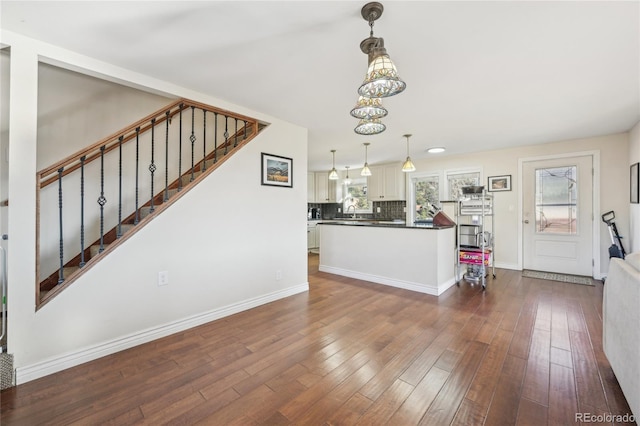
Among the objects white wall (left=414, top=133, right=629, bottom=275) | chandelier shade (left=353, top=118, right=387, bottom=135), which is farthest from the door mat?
chandelier shade (left=353, top=118, right=387, bottom=135)

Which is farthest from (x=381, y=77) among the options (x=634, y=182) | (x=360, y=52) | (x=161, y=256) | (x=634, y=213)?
(x=634, y=213)

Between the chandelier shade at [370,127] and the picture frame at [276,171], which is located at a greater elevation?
the chandelier shade at [370,127]

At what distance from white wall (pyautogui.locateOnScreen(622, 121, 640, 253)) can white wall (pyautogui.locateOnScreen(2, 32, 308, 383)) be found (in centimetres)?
421

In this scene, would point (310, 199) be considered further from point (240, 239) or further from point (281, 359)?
point (281, 359)

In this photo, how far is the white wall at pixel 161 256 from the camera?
1789 millimetres

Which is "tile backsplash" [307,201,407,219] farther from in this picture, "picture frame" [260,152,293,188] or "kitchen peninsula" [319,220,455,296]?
"picture frame" [260,152,293,188]

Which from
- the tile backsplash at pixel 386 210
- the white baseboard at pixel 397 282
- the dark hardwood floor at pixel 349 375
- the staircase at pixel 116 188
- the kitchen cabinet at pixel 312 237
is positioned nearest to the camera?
the dark hardwood floor at pixel 349 375

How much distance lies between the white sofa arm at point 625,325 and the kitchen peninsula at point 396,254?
179 cm

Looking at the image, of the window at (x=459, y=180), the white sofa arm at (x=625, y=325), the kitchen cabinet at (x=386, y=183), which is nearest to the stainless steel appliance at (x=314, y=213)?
the kitchen cabinet at (x=386, y=183)

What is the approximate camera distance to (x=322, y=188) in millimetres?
7598

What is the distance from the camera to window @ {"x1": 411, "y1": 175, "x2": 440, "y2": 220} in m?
5.79

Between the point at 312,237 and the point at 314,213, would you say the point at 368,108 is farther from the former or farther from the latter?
the point at 314,213

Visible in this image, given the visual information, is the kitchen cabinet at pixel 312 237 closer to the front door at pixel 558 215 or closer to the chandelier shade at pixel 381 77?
the front door at pixel 558 215

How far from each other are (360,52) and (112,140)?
Result: 80.9 inches
